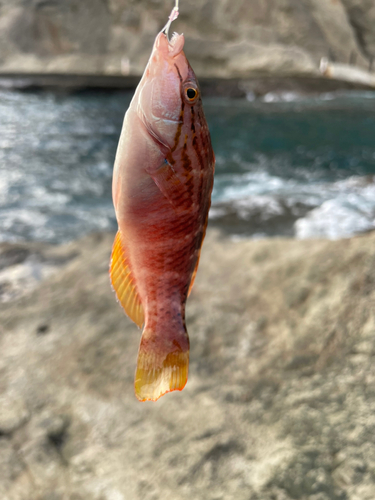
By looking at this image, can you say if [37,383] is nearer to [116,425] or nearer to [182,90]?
[116,425]

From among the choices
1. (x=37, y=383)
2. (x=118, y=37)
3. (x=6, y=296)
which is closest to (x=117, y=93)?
(x=118, y=37)

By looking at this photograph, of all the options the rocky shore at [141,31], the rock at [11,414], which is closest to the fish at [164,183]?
the rock at [11,414]

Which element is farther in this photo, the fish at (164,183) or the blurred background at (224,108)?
the blurred background at (224,108)

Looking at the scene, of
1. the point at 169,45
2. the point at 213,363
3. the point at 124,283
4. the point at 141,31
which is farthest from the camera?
the point at 141,31

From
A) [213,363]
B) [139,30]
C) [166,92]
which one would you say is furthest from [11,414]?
[139,30]

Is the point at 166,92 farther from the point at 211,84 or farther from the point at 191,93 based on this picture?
the point at 211,84

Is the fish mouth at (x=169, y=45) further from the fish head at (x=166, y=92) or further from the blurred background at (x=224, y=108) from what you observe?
the blurred background at (x=224, y=108)
